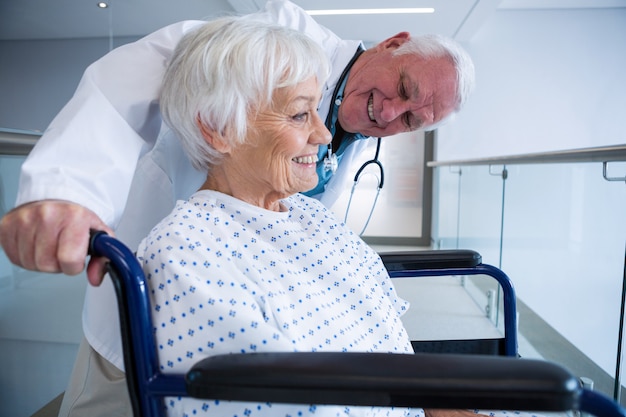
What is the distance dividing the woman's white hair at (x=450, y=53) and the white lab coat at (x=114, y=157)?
0.62m

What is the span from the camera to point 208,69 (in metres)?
0.79

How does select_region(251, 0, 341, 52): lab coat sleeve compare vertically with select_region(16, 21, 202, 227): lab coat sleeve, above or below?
above

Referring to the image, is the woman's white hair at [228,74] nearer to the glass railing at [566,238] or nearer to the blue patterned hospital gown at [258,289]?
the blue patterned hospital gown at [258,289]

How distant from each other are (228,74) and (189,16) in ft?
11.6

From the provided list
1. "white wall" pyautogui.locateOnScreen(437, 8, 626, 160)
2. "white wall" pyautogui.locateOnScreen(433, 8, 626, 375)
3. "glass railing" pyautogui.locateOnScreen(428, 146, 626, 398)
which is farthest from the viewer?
"white wall" pyautogui.locateOnScreen(437, 8, 626, 160)

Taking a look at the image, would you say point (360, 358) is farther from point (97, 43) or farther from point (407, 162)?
point (407, 162)

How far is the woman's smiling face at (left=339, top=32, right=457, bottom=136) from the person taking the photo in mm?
1237

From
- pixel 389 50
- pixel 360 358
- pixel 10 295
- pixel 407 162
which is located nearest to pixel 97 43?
pixel 10 295

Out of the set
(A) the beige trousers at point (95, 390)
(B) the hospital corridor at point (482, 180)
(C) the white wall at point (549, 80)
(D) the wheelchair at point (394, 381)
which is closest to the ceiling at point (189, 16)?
(B) the hospital corridor at point (482, 180)

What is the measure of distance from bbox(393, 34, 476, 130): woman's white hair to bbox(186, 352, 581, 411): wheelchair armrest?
92 centimetres

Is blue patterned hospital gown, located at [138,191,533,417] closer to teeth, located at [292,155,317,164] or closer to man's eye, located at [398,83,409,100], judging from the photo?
teeth, located at [292,155,317,164]

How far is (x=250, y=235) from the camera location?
84 centimetres

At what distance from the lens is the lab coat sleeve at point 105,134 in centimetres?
71

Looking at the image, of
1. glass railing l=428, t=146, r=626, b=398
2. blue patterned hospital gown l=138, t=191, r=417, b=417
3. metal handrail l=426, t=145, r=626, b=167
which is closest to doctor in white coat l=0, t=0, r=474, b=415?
blue patterned hospital gown l=138, t=191, r=417, b=417
